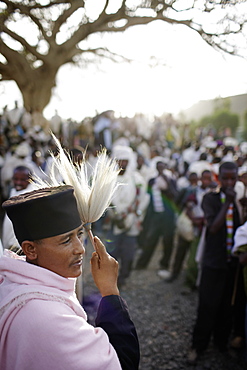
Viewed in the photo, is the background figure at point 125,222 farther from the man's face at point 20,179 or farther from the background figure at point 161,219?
the man's face at point 20,179

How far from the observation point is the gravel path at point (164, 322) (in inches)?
127

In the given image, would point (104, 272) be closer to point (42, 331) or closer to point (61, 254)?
point (61, 254)

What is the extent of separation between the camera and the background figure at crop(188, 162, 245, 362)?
3164 millimetres

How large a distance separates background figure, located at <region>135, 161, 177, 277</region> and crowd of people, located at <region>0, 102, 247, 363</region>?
0.06 ft

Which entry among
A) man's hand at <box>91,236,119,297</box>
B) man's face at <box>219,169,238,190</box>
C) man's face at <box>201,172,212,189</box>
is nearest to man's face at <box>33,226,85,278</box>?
man's hand at <box>91,236,119,297</box>

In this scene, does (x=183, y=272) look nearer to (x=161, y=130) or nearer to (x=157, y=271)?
(x=157, y=271)

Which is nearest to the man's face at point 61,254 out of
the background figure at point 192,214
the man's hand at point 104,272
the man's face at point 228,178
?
the man's hand at point 104,272

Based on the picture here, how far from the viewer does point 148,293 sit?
15.5ft

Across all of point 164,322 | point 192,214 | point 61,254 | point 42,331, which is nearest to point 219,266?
point 164,322

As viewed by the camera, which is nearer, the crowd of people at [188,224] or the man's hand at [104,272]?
the man's hand at [104,272]

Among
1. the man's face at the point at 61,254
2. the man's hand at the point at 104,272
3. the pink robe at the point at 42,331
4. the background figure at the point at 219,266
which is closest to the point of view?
the pink robe at the point at 42,331

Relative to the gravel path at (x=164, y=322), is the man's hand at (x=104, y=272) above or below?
above

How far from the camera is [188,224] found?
4.91m

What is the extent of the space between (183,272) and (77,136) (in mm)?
7166
